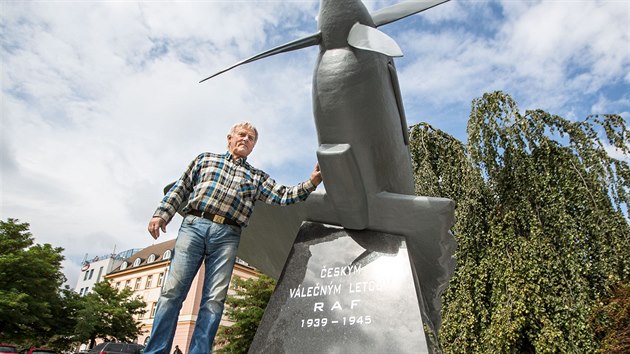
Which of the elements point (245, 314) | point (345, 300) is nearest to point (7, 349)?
point (245, 314)

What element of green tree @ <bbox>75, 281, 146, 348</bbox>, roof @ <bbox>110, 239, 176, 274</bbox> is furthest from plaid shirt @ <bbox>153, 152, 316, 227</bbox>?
roof @ <bbox>110, 239, 176, 274</bbox>

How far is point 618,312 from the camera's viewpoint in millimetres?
7023

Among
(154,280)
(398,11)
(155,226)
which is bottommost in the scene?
(155,226)

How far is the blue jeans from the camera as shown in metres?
2.48

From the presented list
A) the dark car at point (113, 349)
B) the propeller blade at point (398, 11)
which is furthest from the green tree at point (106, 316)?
the propeller blade at point (398, 11)

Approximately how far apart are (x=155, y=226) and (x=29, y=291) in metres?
20.5

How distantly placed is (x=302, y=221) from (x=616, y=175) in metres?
7.92

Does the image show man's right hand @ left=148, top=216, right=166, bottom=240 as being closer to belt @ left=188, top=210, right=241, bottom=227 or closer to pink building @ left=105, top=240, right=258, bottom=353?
belt @ left=188, top=210, right=241, bottom=227

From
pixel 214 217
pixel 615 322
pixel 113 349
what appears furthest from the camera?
pixel 113 349

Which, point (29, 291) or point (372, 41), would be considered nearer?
point (372, 41)

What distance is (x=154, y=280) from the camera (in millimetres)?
35750

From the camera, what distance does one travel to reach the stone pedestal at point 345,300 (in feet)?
8.96

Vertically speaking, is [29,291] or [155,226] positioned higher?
[29,291]

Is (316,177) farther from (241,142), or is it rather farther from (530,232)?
(530,232)
